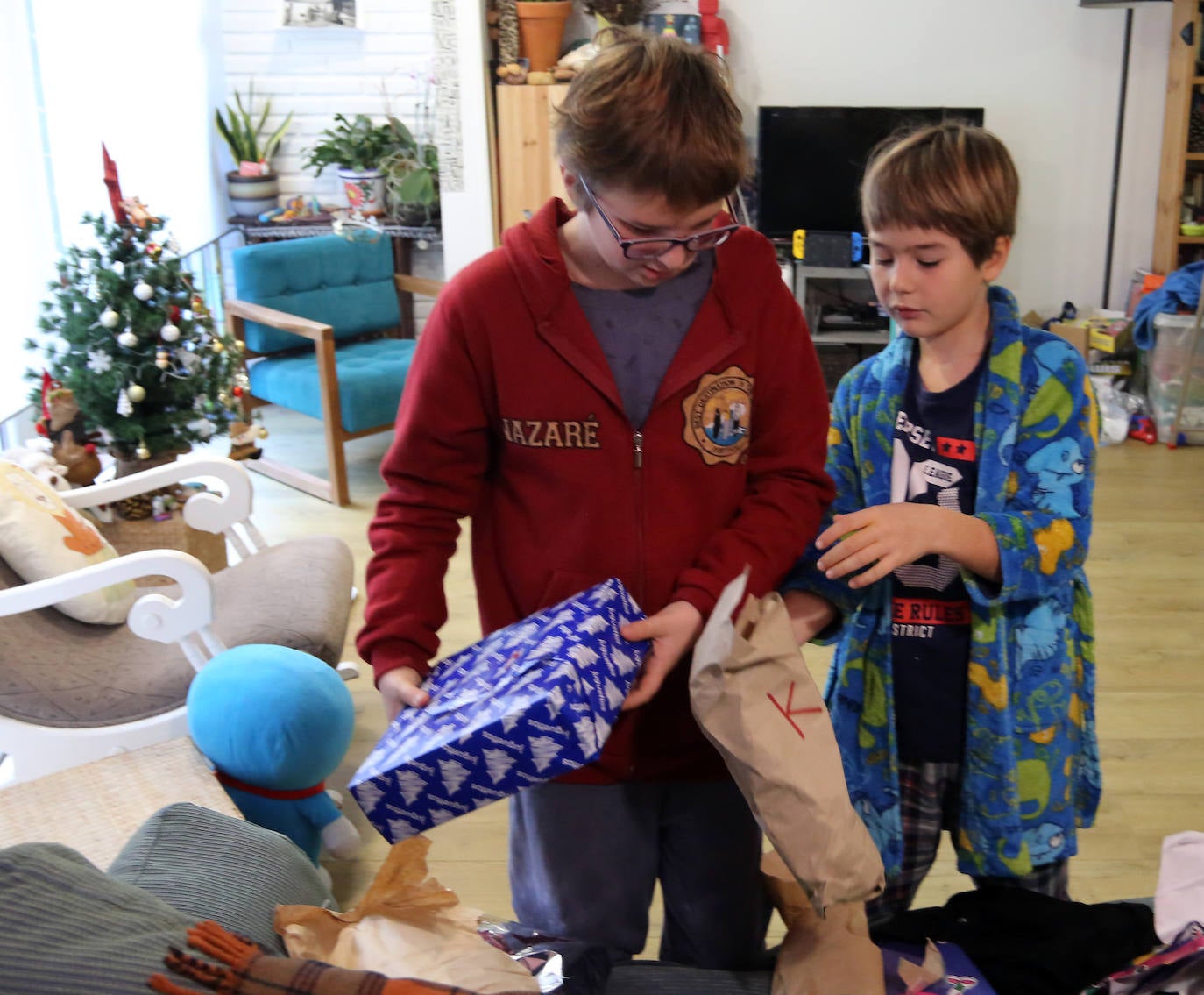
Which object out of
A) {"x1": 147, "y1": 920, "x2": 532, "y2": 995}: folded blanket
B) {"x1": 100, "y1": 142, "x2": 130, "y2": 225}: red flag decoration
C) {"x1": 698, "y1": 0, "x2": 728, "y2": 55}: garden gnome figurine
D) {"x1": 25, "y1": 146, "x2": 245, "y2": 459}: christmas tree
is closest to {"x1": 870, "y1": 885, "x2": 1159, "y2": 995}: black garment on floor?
{"x1": 147, "y1": 920, "x2": 532, "y2": 995}: folded blanket

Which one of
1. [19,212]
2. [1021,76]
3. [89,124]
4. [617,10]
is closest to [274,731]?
[19,212]

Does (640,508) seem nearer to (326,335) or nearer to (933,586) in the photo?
(933,586)

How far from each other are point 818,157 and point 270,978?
15.8 feet

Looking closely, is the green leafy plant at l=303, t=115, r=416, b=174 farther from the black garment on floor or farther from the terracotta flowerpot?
the black garment on floor

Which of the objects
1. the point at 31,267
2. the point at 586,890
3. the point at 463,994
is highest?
the point at 31,267

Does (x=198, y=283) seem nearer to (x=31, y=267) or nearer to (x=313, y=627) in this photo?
(x=31, y=267)

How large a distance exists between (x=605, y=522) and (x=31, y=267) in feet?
9.82

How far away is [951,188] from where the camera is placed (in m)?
1.30

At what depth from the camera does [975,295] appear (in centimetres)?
136

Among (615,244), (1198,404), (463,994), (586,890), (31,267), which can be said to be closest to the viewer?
(463,994)

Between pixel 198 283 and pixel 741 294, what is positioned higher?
pixel 741 294

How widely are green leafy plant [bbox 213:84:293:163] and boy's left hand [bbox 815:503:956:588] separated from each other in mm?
4733

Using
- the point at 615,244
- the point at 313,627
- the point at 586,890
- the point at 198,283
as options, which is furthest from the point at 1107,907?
the point at 198,283

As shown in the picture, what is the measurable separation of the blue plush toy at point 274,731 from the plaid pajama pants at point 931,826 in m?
1.00
